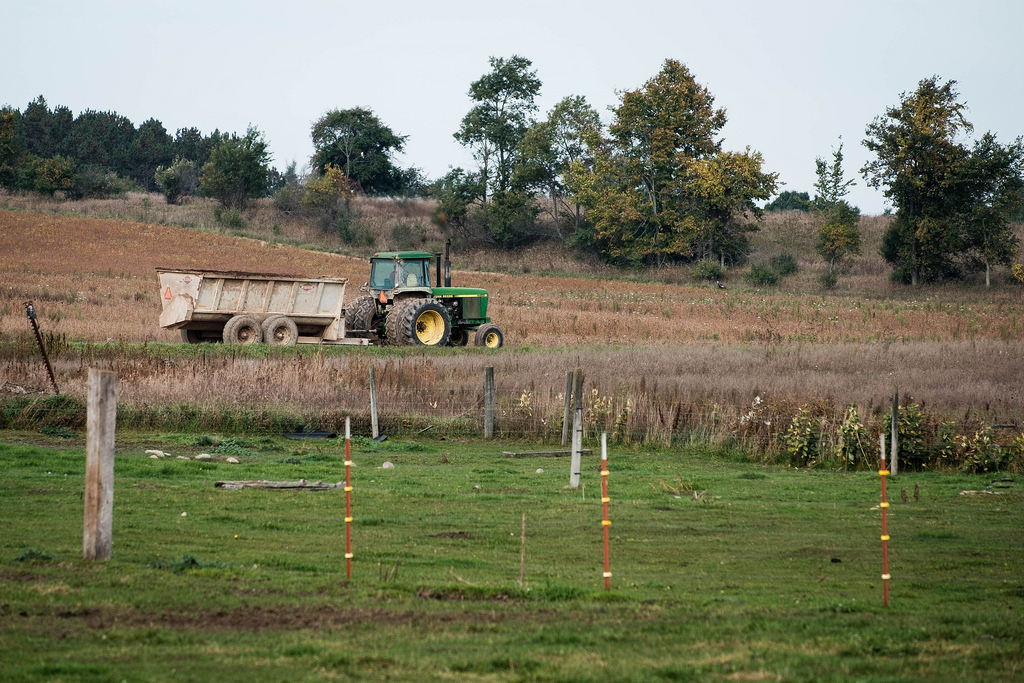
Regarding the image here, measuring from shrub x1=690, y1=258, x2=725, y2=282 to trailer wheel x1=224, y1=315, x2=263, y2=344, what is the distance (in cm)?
4351

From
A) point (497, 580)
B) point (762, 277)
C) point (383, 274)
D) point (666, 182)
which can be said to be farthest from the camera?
point (666, 182)

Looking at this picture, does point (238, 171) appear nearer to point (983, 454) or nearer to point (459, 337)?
point (459, 337)

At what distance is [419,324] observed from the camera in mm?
29062

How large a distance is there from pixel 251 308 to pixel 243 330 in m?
0.79

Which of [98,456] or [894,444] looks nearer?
[98,456]

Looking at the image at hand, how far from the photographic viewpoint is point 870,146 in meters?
64.7

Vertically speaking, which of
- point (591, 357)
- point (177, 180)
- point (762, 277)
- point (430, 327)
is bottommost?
point (591, 357)

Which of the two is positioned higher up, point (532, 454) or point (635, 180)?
point (635, 180)

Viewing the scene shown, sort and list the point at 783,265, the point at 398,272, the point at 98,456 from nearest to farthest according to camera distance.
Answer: the point at 98,456, the point at 398,272, the point at 783,265

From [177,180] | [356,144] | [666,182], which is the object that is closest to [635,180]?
[666,182]

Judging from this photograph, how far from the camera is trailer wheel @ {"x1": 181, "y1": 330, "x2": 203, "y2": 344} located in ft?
90.1

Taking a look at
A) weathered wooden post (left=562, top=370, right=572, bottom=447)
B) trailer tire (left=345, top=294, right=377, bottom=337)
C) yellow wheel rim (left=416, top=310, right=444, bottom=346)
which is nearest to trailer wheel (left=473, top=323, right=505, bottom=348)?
yellow wheel rim (left=416, top=310, right=444, bottom=346)

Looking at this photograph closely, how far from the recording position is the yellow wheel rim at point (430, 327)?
2925 cm

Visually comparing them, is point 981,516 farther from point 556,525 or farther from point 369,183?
point 369,183
